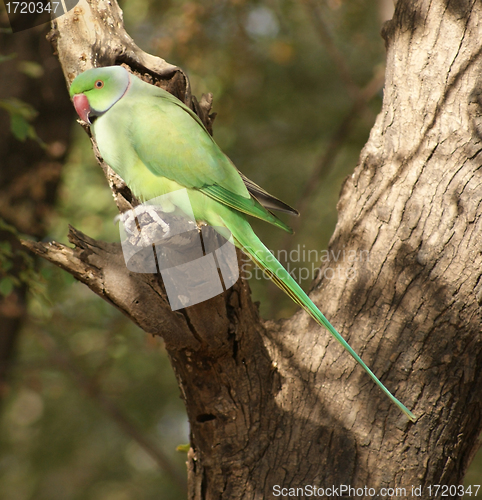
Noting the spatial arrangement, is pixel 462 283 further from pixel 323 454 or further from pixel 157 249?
pixel 157 249

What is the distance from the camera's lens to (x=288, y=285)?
2.06 meters

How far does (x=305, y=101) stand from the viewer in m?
6.20

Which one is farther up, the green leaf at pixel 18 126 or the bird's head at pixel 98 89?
the bird's head at pixel 98 89

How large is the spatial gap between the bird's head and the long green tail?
95cm

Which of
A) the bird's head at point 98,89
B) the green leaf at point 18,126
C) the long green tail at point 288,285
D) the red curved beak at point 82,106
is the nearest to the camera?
the long green tail at point 288,285

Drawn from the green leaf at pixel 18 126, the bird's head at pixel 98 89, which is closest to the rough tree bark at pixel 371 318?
the bird's head at pixel 98 89

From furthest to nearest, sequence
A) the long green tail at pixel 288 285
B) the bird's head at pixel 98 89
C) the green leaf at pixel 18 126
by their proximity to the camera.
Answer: the green leaf at pixel 18 126, the bird's head at pixel 98 89, the long green tail at pixel 288 285

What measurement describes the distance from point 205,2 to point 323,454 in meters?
4.75

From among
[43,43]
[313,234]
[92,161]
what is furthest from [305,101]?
[43,43]

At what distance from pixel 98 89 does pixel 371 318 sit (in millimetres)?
1713

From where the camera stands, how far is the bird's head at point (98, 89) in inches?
90.2

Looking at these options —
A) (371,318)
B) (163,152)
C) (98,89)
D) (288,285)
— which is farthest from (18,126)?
(371,318)

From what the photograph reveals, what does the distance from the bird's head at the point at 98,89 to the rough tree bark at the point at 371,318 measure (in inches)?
3.3

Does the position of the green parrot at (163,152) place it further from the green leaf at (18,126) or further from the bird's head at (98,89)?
the green leaf at (18,126)
